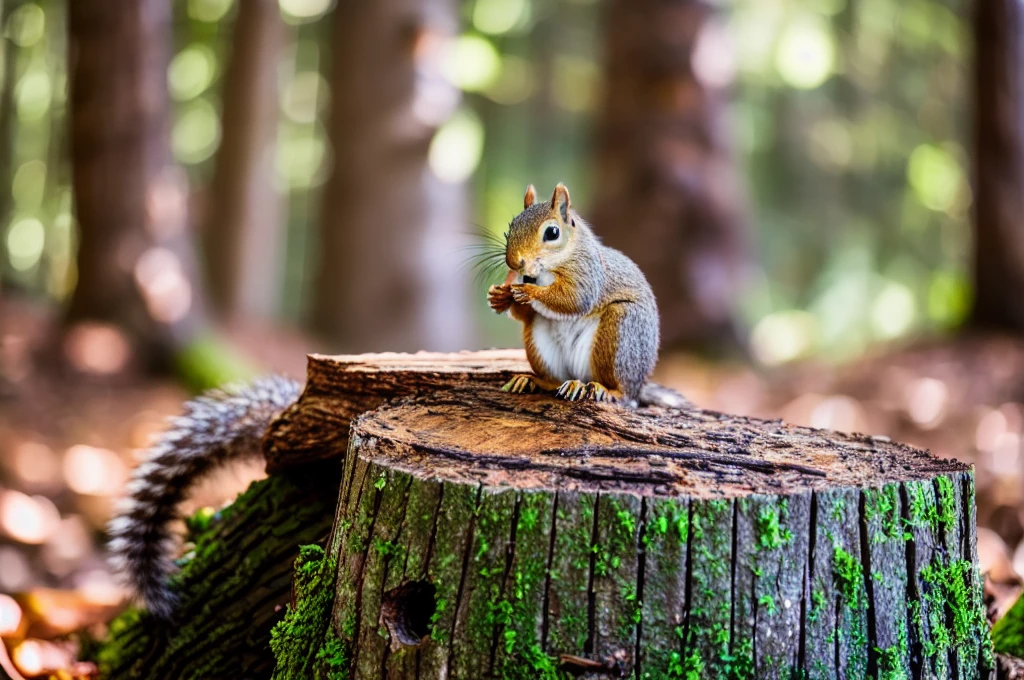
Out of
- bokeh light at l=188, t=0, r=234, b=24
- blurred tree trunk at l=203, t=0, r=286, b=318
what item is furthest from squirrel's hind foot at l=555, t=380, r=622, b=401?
bokeh light at l=188, t=0, r=234, b=24

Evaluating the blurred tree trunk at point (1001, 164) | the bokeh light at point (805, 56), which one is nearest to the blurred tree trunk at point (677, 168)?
the bokeh light at point (805, 56)

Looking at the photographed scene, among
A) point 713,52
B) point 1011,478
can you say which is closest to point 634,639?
point 1011,478

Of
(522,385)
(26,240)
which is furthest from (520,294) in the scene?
(26,240)

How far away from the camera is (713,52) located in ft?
23.6

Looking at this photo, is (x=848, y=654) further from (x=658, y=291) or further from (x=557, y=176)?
(x=557, y=176)

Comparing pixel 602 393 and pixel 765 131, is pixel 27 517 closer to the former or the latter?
pixel 602 393

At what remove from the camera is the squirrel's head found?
2.25 meters

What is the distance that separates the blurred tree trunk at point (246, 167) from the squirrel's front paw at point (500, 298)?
25.5 feet

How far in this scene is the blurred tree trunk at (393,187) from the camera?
7504 mm

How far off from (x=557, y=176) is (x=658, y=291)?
7.85 meters

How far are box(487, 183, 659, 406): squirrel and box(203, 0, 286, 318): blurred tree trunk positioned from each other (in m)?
7.72

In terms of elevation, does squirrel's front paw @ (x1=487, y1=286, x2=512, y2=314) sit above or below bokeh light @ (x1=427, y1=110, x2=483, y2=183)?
below

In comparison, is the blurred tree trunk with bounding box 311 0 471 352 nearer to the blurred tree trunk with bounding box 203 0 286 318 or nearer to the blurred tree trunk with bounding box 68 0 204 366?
the blurred tree trunk with bounding box 203 0 286 318

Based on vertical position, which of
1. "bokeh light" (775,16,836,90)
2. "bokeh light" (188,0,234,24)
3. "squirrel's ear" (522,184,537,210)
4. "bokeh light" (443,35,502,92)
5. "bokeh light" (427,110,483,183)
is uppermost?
"bokeh light" (188,0,234,24)
